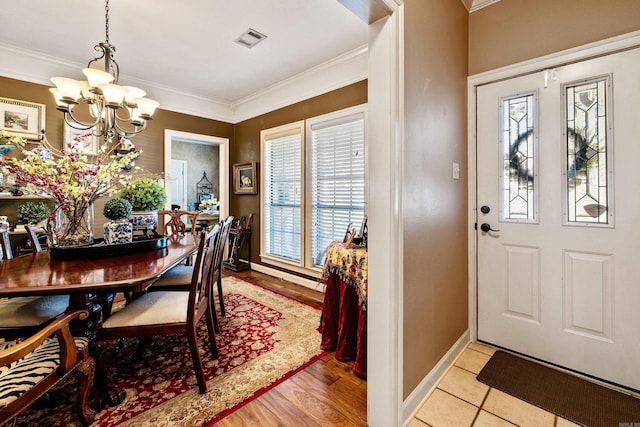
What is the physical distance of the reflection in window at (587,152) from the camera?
5.83ft

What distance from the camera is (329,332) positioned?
221 centimetres

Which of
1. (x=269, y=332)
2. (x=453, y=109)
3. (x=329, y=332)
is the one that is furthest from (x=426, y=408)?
(x=453, y=109)

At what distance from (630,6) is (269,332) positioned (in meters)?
3.23

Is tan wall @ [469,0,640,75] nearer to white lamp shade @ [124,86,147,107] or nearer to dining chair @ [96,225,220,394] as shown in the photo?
dining chair @ [96,225,220,394]

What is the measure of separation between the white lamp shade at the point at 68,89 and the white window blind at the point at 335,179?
2238 millimetres

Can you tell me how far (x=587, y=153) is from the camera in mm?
1831

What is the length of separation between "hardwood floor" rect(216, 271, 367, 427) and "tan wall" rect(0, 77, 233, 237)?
127 inches

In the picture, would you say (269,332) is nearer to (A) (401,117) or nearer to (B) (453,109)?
(A) (401,117)

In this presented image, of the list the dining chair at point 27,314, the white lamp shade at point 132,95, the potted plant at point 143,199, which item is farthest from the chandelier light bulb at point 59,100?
the dining chair at point 27,314

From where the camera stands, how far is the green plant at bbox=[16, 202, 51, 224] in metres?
2.96

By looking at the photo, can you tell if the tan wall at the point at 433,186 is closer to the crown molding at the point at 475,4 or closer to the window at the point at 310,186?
the crown molding at the point at 475,4

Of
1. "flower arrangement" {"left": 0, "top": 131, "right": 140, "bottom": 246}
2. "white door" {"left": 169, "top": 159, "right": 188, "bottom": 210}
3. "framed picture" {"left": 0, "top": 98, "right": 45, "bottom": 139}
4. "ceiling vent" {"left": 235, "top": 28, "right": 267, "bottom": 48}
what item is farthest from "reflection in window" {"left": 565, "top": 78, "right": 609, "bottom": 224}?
"white door" {"left": 169, "top": 159, "right": 188, "bottom": 210}

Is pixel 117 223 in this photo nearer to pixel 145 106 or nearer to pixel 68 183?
pixel 68 183

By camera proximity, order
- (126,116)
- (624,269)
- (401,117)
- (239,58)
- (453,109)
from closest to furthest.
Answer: (401,117)
(624,269)
(453,109)
(239,58)
(126,116)
